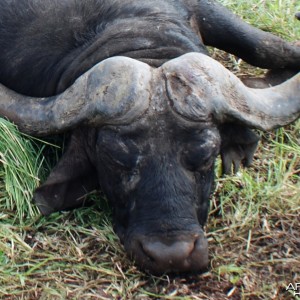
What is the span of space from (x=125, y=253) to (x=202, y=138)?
2.49 feet

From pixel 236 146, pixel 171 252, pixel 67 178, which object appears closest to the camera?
pixel 171 252

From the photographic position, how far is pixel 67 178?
Result: 5.28 meters

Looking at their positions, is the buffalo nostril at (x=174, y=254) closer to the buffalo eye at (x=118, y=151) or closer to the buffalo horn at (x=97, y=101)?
the buffalo eye at (x=118, y=151)

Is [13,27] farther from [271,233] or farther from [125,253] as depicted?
[271,233]

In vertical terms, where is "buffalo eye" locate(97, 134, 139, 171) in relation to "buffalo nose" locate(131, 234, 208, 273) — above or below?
above

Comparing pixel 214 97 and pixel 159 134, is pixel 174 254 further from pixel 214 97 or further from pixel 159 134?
pixel 214 97

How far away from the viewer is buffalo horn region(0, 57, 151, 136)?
478cm

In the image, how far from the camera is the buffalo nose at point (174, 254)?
458 centimetres

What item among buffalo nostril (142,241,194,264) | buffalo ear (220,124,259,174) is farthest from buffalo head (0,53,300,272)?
buffalo ear (220,124,259,174)

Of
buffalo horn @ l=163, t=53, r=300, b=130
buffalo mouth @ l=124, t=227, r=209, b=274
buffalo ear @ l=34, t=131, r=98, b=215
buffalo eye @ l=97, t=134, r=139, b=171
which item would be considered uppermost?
buffalo horn @ l=163, t=53, r=300, b=130

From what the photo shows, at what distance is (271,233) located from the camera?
5316 mm

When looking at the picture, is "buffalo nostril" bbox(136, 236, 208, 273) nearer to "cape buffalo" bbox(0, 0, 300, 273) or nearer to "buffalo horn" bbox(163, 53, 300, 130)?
"cape buffalo" bbox(0, 0, 300, 273)

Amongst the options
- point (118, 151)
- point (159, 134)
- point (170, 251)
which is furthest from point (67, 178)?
point (170, 251)

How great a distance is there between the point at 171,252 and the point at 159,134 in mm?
630
